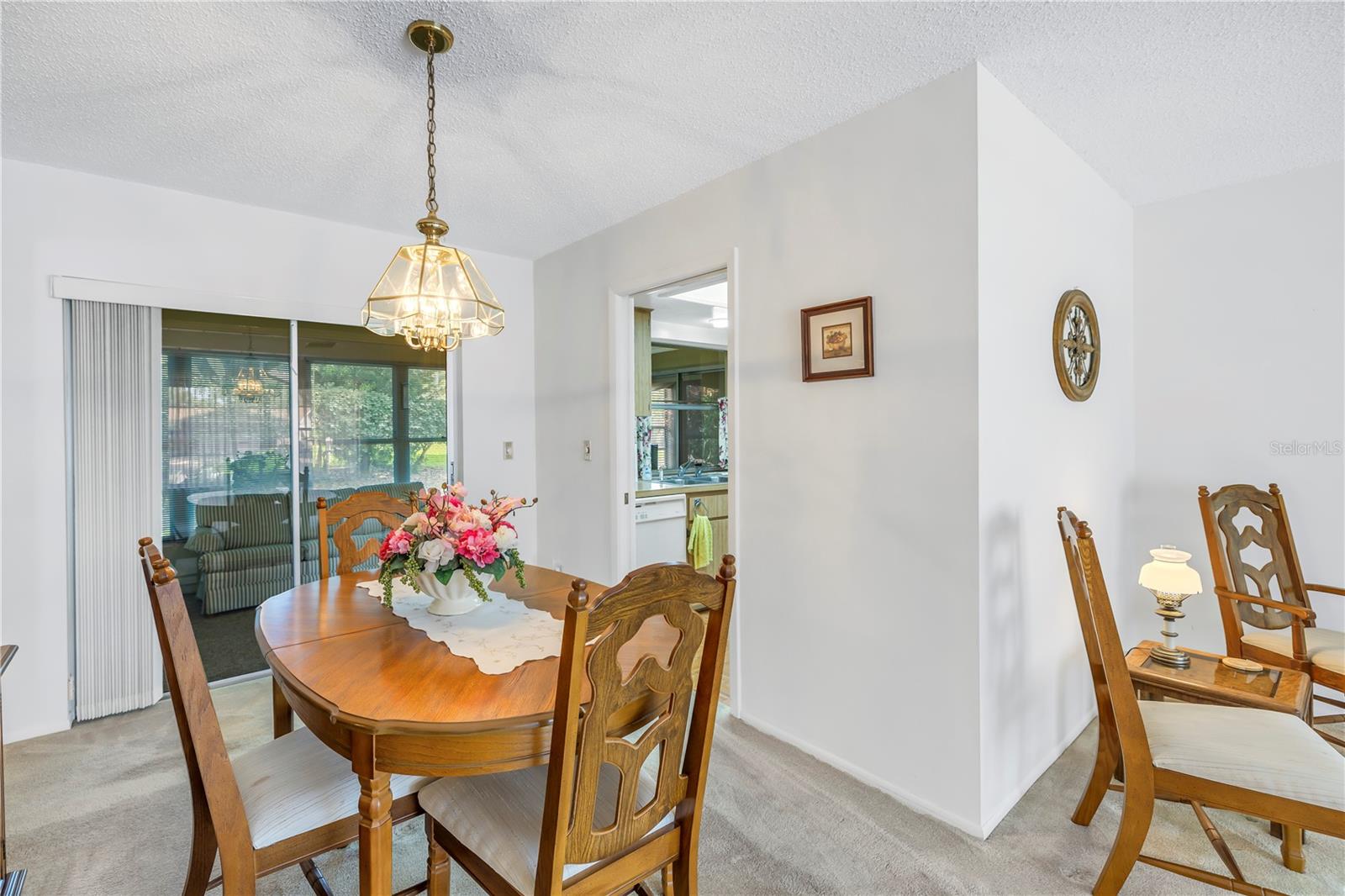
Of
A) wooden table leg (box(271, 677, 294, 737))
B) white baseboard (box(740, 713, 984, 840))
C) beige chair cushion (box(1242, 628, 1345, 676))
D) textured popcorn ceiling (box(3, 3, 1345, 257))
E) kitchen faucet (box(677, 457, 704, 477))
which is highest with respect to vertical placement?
textured popcorn ceiling (box(3, 3, 1345, 257))

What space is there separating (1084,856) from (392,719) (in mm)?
2012

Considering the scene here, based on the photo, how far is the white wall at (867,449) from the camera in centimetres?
200

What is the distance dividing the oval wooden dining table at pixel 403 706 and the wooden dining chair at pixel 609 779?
113 mm

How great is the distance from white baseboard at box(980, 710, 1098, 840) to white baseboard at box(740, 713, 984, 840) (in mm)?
59

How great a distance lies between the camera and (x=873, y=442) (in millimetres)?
2223

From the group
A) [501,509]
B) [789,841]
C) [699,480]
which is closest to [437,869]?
[501,509]

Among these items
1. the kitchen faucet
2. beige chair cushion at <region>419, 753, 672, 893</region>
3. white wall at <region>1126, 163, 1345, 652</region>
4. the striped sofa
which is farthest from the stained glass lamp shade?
the kitchen faucet

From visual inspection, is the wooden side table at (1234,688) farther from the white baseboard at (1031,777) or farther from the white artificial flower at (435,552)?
the white artificial flower at (435,552)

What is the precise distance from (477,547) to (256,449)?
2.23 metres

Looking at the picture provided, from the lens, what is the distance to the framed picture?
2213mm

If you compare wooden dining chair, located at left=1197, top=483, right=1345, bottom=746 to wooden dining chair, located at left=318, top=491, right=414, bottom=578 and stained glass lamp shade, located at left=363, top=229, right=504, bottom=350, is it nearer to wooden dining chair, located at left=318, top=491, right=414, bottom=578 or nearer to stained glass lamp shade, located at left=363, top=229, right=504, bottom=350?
stained glass lamp shade, located at left=363, top=229, right=504, bottom=350

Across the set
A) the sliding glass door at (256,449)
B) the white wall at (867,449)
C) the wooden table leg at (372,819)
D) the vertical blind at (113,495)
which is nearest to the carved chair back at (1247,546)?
the white wall at (867,449)

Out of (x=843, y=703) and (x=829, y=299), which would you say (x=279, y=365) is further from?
(x=843, y=703)

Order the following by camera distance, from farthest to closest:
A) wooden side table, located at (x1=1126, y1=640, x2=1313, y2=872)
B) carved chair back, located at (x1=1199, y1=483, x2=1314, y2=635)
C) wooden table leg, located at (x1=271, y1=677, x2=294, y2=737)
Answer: carved chair back, located at (x1=1199, y1=483, x2=1314, y2=635), wooden table leg, located at (x1=271, y1=677, x2=294, y2=737), wooden side table, located at (x1=1126, y1=640, x2=1313, y2=872)
